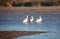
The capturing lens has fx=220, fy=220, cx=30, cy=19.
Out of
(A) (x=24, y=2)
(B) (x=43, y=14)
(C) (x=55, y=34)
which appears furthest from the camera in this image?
(B) (x=43, y=14)

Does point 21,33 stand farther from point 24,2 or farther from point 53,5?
point 53,5

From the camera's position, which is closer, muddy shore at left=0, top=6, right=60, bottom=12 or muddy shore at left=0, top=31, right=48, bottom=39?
muddy shore at left=0, top=31, right=48, bottom=39

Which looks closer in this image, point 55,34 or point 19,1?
point 55,34

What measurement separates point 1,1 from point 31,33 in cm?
300

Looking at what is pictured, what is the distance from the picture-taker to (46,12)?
303 inches

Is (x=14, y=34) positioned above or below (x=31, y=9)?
above

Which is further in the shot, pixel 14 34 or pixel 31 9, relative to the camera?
pixel 31 9

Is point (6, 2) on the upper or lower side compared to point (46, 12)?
upper

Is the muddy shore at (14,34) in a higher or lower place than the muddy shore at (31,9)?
higher

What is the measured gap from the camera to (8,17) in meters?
7.22

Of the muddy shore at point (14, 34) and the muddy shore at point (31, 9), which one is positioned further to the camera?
the muddy shore at point (31, 9)

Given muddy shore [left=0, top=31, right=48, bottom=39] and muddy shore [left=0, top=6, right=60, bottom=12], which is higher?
muddy shore [left=0, top=31, right=48, bottom=39]

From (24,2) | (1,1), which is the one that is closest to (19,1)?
(24,2)

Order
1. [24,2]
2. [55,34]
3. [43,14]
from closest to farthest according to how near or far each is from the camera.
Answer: [55,34], [24,2], [43,14]
